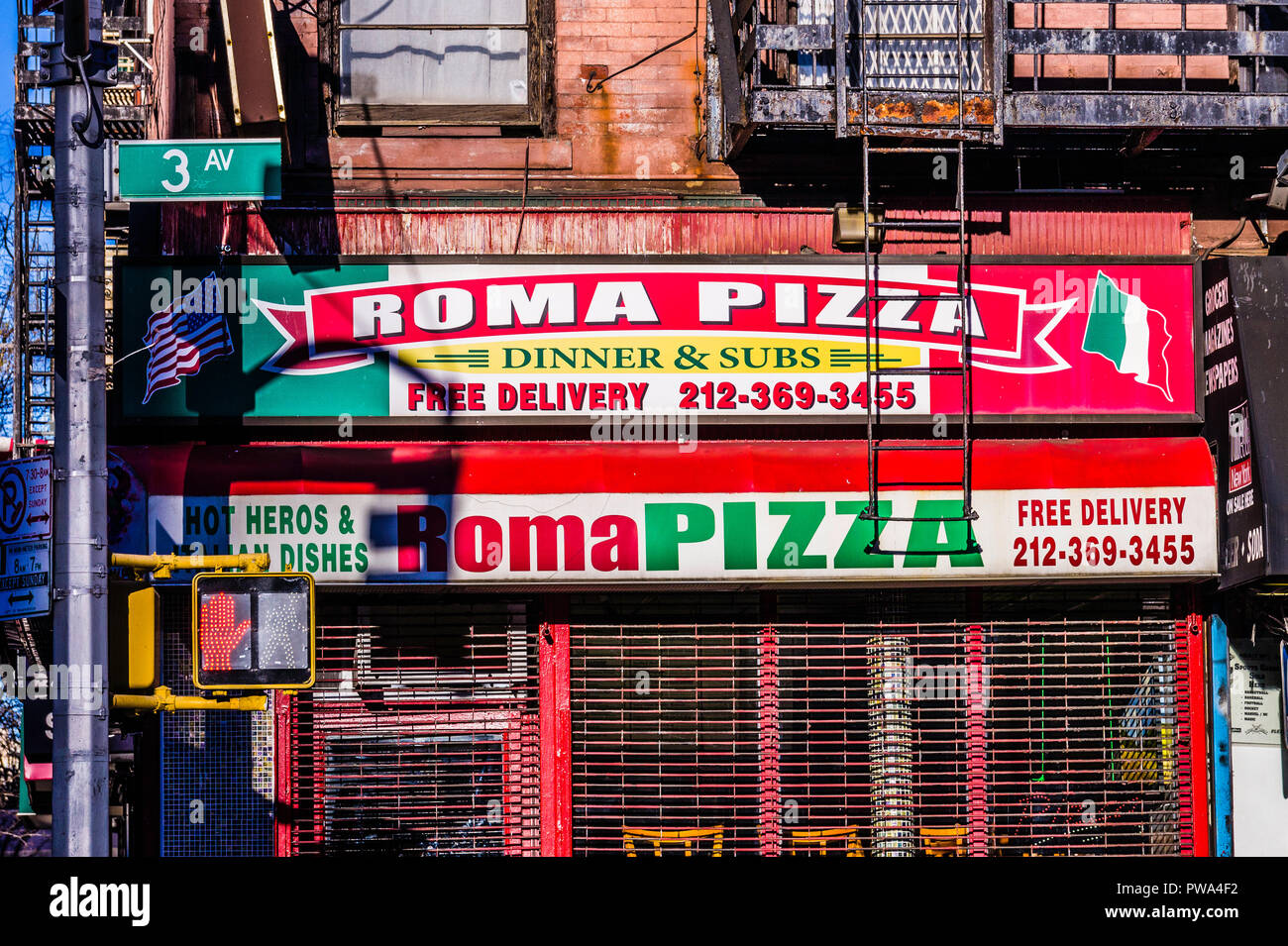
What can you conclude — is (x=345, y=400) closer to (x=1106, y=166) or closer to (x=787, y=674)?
(x=787, y=674)

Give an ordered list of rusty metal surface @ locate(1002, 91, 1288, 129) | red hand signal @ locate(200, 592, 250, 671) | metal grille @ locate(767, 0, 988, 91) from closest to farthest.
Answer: red hand signal @ locate(200, 592, 250, 671) < rusty metal surface @ locate(1002, 91, 1288, 129) < metal grille @ locate(767, 0, 988, 91)

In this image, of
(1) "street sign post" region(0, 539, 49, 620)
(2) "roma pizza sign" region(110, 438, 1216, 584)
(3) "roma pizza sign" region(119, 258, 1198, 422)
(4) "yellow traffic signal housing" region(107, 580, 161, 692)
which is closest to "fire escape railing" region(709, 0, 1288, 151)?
(3) "roma pizza sign" region(119, 258, 1198, 422)

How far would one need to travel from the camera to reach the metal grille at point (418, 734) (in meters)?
14.1

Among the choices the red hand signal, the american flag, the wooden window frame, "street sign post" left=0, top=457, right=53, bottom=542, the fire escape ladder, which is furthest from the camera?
the wooden window frame

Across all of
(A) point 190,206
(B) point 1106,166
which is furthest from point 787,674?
(A) point 190,206

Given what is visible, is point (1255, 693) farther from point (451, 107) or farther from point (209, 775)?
point (209, 775)

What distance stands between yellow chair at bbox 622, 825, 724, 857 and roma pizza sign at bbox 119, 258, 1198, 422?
12.2ft

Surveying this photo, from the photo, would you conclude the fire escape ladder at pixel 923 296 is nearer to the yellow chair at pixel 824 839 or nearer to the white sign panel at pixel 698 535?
the white sign panel at pixel 698 535

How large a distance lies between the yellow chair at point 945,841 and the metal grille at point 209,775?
5.80 m

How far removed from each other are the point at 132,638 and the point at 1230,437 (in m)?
9.63

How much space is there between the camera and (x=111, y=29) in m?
14.0

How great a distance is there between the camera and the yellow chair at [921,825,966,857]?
14187mm
